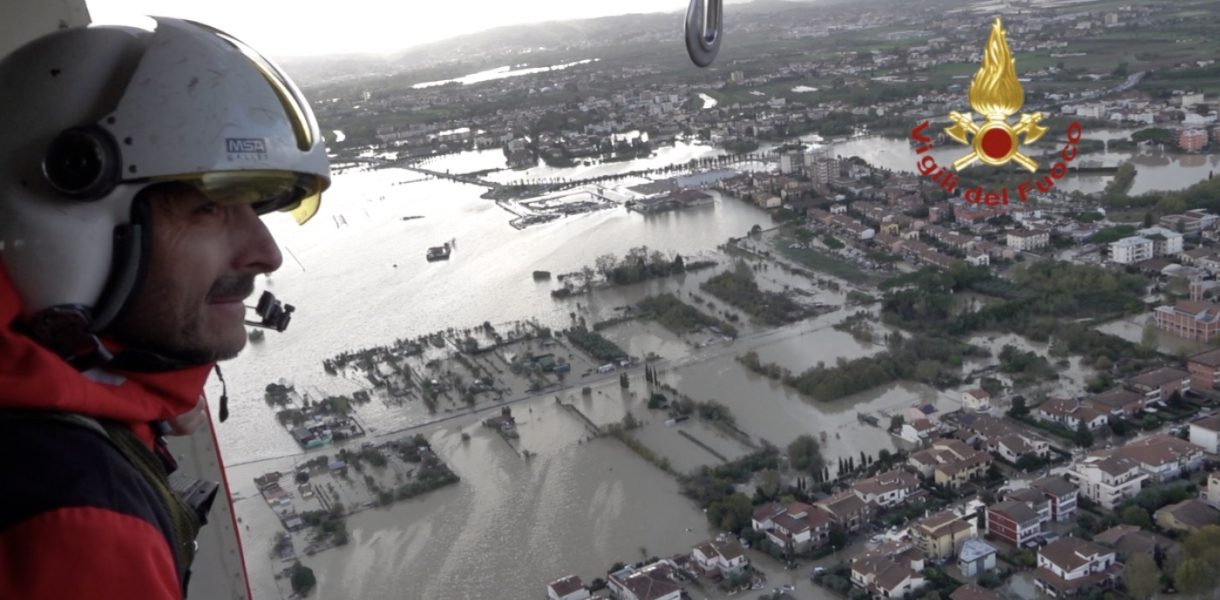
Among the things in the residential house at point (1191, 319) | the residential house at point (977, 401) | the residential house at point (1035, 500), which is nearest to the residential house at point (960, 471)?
the residential house at point (1035, 500)

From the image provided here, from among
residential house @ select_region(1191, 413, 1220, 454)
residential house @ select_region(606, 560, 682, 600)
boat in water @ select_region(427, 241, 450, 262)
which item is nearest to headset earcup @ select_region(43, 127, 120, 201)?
residential house @ select_region(606, 560, 682, 600)

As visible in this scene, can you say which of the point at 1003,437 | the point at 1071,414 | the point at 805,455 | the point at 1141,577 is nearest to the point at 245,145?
the point at 1141,577

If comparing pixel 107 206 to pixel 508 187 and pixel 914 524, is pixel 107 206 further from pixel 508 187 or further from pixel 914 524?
pixel 508 187

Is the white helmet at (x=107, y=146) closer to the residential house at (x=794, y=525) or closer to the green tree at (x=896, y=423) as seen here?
the residential house at (x=794, y=525)

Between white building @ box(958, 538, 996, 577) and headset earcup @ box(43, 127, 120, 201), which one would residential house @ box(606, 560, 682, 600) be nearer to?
white building @ box(958, 538, 996, 577)

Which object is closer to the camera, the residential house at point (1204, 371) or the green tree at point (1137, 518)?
the green tree at point (1137, 518)

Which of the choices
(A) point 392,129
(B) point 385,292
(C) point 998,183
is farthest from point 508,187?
(C) point 998,183

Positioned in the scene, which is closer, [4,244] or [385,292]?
[4,244]
